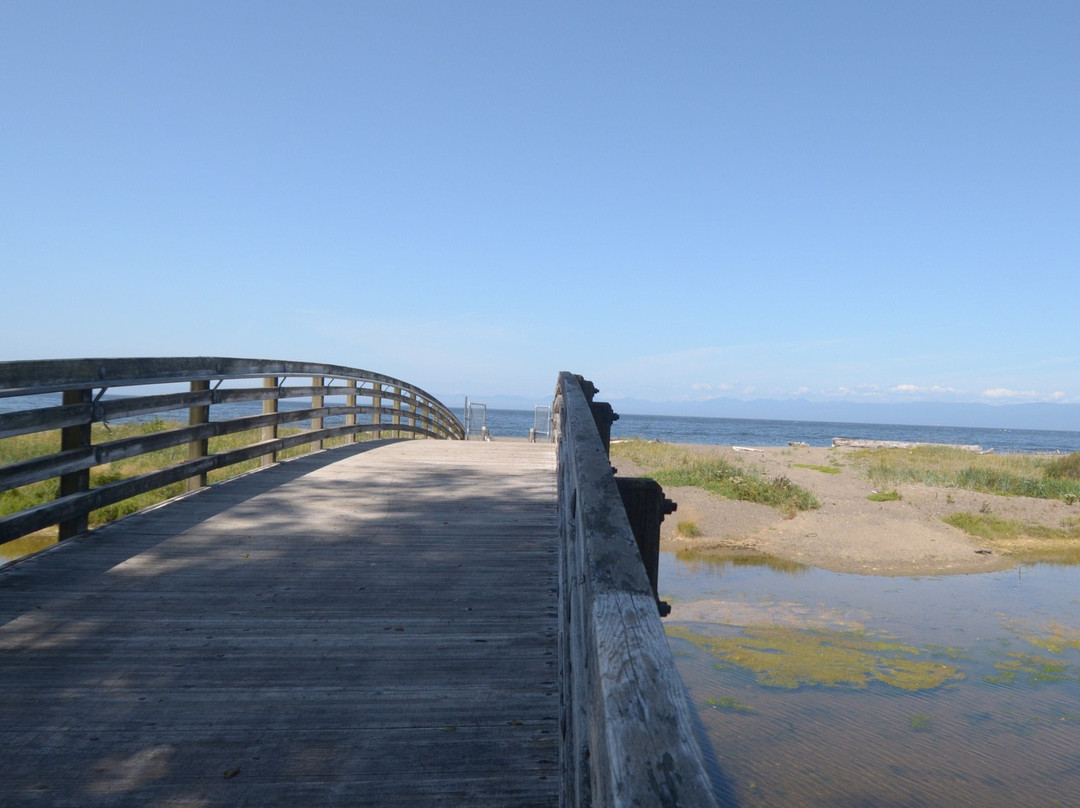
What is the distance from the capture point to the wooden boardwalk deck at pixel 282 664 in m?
2.78

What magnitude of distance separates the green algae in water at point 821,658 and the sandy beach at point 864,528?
3.50 metres

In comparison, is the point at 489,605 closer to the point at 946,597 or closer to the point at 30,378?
the point at 30,378

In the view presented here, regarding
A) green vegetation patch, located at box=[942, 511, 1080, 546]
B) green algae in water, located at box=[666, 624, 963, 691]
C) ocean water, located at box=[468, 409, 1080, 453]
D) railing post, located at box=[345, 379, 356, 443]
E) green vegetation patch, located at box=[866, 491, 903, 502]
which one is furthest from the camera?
ocean water, located at box=[468, 409, 1080, 453]

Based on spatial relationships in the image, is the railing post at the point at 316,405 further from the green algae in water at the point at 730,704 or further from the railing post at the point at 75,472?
the green algae in water at the point at 730,704

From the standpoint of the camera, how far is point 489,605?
4.40 m

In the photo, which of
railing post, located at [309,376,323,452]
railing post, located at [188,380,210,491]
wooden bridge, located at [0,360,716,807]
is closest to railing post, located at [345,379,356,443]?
railing post, located at [309,376,323,452]

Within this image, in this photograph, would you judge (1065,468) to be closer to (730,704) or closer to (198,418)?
(730,704)

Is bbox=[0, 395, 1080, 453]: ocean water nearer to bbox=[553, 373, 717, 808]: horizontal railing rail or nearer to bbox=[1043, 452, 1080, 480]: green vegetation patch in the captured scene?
bbox=[1043, 452, 1080, 480]: green vegetation patch

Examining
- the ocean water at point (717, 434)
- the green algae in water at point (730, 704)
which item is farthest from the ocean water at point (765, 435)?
the green algae in water at point (730, 704)

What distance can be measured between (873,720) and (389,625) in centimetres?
496

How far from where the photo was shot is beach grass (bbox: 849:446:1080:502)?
19016mm

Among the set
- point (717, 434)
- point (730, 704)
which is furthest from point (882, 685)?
point (717, 434)

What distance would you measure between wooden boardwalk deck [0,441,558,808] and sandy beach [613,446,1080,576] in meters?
8.26

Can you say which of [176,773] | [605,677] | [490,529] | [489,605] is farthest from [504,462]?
[605,677]
